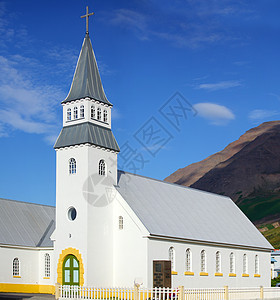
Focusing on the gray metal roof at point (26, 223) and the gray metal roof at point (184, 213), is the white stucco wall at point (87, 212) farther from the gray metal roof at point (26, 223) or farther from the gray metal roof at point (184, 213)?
the gray metal roof at point (26, 223)

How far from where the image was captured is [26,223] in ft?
146

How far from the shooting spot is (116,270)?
3438 centimetres

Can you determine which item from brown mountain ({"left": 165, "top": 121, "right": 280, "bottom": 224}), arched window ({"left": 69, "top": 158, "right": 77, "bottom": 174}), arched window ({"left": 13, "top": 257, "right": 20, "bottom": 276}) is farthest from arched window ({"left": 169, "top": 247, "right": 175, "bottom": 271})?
brown mountain ({"left": 165, "top": 121, "right": 280, "bottom": 224})

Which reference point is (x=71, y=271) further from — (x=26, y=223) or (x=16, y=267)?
(x=26, y=223)

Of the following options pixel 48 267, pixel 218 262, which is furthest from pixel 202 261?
pixel 48 267

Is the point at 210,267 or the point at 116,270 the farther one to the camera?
the point at 210,267

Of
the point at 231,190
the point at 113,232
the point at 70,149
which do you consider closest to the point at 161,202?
the point at 113,232

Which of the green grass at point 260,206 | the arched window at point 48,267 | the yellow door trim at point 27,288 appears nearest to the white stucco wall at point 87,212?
the yellow door trim at point 27,288

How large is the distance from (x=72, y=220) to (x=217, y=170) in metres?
154

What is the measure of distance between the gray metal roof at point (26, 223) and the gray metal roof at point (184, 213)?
9.37 meters

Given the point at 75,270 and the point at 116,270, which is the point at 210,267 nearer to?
the point at 116,270

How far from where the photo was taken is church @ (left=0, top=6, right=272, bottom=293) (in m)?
33.3

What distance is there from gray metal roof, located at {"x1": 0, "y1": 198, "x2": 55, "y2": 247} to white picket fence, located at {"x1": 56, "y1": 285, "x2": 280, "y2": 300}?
1095 cm

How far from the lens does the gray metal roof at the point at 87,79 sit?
35419 mm
